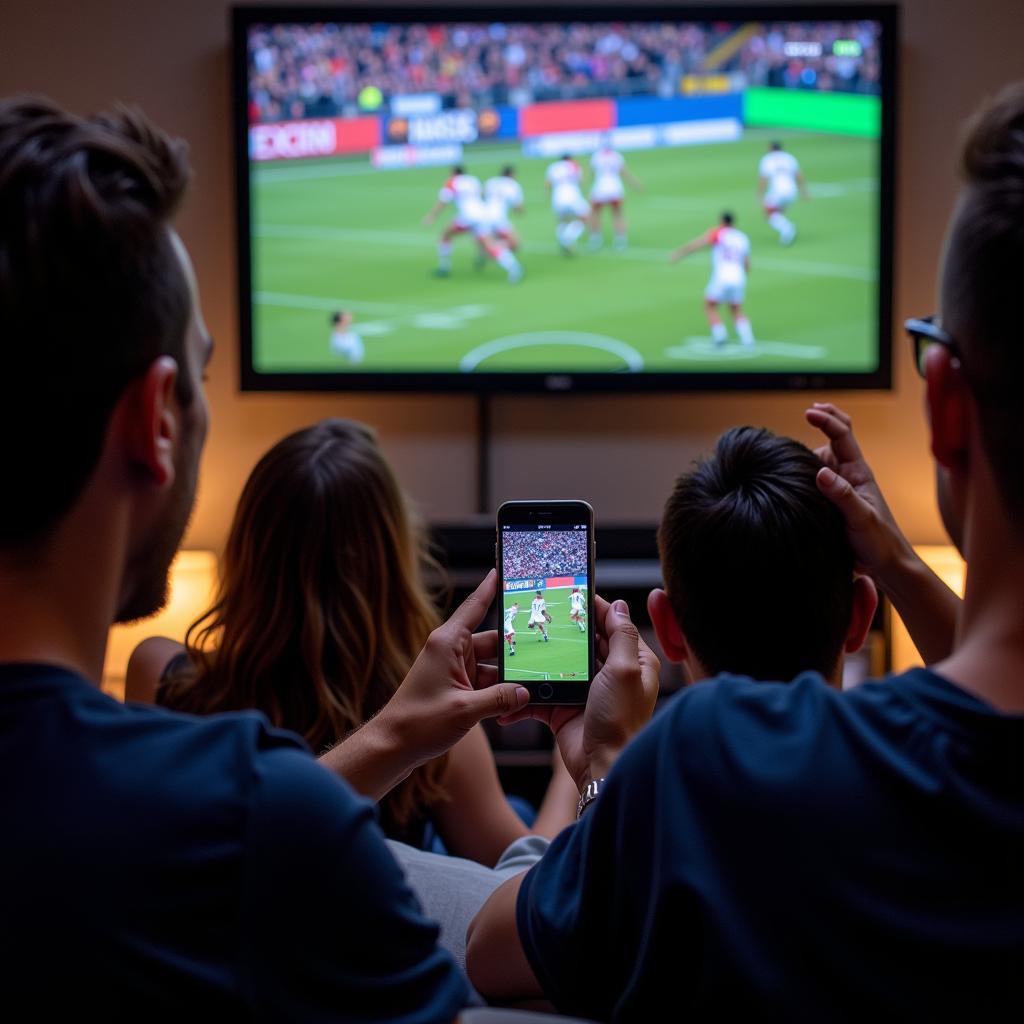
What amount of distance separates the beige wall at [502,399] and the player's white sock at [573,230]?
54cm

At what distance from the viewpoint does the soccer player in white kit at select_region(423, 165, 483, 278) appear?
4.03 meters

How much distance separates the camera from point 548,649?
1.47 m

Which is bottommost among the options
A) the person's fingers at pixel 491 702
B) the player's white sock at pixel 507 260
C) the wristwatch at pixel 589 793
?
the wristwatch at pixel 589 793

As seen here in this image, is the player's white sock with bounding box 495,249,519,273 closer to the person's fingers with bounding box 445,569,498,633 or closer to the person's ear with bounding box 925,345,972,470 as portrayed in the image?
the person's fingers with bounding box 445,569,498,633

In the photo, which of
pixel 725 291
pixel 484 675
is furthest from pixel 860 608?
pixel 725 291

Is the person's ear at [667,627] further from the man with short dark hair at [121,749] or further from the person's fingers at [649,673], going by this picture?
the man with short dark hair at [121,749]

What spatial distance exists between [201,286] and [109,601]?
3494 millimetres

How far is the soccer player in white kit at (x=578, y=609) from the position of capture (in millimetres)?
1472

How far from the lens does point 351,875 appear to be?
0.76 metres

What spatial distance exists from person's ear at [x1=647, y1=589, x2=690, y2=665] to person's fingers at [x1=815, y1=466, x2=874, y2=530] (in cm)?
20

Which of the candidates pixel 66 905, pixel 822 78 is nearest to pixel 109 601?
pixel 66 905

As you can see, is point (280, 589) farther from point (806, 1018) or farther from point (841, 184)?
point (841, 184)

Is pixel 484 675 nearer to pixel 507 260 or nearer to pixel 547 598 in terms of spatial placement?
pixel 547 598

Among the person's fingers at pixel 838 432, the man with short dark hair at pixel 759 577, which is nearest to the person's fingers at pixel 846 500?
the man with short dark hair at pixel 759 577
